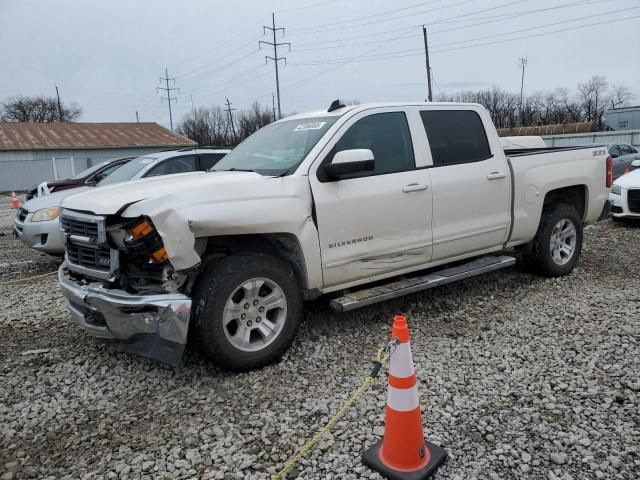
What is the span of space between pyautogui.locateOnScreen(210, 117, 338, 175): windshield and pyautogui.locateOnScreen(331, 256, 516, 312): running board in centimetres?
114

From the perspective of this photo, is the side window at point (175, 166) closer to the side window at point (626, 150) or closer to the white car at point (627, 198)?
the white car at point (627, 198)

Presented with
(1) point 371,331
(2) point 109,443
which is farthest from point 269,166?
(2) point 109,443

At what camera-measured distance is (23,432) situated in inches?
125

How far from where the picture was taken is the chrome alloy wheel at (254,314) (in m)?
3.60

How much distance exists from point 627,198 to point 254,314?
8071 mm

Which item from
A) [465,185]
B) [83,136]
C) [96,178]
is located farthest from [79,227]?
[83,136]

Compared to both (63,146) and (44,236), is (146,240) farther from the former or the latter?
(63,146)

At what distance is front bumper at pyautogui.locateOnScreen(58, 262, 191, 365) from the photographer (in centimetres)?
329

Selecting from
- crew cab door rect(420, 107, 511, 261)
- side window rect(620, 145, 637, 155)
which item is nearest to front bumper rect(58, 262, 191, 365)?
crew cab door rect(420, 107, 511, 261)

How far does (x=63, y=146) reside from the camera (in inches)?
1319

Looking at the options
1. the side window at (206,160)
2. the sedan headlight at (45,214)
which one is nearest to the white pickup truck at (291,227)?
the sedan headlight at (45,214)

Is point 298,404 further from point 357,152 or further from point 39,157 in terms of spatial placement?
point 39,157

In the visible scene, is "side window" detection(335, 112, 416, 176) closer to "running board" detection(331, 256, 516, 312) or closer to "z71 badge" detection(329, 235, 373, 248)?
"z71 badge" detection(329, 235, 373, 248)

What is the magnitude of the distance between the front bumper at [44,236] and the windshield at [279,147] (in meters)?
3.32
